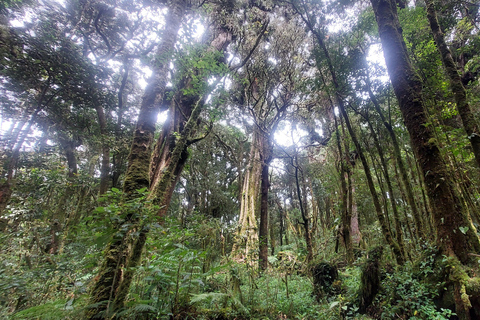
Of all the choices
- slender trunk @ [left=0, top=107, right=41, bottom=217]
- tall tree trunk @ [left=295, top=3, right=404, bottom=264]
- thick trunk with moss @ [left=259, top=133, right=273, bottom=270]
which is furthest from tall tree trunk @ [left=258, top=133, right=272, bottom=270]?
slender trunk @ [left=0, top=107, right=41, bottom=217]

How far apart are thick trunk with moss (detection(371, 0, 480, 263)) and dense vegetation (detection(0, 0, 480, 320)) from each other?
0.07 feet

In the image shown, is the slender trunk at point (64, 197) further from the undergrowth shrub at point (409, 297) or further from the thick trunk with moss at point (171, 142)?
the undergrowth shrub at point (409, 297)

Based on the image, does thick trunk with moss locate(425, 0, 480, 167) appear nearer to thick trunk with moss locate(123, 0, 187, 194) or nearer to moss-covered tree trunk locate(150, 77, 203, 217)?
thick trunk with moss locate(123, 0, 187, 194)

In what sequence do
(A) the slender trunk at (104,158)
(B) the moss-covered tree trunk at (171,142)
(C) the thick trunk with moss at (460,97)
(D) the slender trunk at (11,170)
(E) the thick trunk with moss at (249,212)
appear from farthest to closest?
1. (E) the thick trunk with moss at (249,212)
2. (A) the slender trunk at (104,158)
3. (D) the slender trunk at (11,170)
4. (B) the moss-covered tree trunk at (171,142)
5. (C) the thick trunk with moss at (460,97)

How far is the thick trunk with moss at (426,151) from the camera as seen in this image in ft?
9.05

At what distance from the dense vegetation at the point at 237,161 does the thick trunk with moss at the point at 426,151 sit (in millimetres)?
23

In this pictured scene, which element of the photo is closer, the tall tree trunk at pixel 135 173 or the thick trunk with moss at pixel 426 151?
the tall tree trunk at pixel 135 173

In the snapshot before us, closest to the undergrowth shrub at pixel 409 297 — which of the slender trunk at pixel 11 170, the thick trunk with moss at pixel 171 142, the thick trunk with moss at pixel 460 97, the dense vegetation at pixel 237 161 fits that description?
the dense vegetation at pixel 237 161

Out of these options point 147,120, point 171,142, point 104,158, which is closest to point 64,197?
point 104,158

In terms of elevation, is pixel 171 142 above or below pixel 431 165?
above

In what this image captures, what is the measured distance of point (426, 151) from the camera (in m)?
3.23

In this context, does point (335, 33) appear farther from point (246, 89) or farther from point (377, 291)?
point (377, 291)

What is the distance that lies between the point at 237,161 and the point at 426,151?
9.94 m

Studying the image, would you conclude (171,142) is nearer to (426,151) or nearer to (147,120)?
(147,120)
